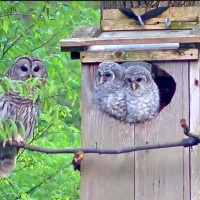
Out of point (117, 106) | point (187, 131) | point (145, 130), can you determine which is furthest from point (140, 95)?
point (187, 131)

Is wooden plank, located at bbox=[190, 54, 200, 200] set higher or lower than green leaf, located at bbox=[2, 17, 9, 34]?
lower

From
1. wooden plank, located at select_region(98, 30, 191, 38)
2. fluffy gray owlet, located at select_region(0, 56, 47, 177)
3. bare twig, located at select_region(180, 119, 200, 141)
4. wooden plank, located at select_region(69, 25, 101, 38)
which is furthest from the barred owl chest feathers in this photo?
bare twig, located at select_region(180, 119, 200, 141)

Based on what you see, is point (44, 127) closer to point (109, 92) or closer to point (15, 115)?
point (15, 115)

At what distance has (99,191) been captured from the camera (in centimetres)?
541

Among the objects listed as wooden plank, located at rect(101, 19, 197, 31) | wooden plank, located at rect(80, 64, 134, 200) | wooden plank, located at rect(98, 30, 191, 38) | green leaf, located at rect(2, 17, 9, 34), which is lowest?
wooden plank, located at rect(80, 64, 134, 200)

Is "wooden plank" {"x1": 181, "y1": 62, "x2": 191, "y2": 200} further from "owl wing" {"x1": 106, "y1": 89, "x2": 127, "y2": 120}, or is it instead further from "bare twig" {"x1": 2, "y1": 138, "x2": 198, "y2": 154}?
"owl wing" {"x1": 106, "y1": 89, "x2": 127, "y2": 120}

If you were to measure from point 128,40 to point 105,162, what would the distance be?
896mm

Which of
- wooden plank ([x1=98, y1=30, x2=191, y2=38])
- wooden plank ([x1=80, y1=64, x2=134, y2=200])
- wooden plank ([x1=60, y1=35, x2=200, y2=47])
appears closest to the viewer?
wooden plank ([x1=60, y1=35, x2=200, y2=47])

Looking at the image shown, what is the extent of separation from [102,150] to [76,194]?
1.55 meters

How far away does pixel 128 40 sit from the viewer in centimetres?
534

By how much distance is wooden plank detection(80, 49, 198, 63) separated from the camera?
530 cm

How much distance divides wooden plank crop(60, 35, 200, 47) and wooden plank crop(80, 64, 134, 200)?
19.1 inches

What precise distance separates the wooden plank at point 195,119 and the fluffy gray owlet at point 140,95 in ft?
1.14

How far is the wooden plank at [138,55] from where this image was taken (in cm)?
530
